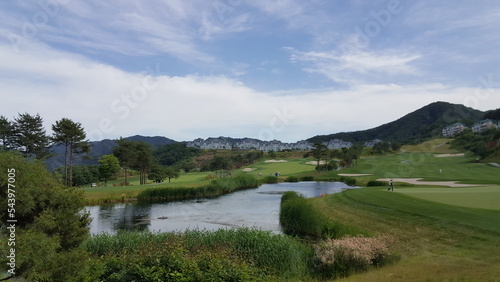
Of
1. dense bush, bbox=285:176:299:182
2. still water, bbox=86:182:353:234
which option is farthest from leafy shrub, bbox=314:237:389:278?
dense bush, bbox=285:176:299:182

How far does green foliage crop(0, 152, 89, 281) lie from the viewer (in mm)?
8500

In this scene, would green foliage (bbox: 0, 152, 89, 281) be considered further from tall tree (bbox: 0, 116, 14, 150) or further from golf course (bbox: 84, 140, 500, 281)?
tall tree (bbox: 0, 116, 14, 150)

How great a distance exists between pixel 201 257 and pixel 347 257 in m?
6.75

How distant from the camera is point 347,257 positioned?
48.2 feet

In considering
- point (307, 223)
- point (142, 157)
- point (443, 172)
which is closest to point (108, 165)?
point (142, 157)

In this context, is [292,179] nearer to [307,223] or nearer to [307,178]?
[307,178]

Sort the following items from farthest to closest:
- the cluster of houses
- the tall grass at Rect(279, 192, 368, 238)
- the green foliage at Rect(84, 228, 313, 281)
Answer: the cluster of houses
the tall grass at Rect(279, 192, 368, 238)
the green foliage at Rect(84, 228, 313, 281)

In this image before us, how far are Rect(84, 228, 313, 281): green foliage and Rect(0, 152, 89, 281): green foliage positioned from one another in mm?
1349

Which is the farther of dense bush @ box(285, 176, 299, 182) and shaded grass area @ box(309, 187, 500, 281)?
dense bush @ box(285, 176, 299, 182)

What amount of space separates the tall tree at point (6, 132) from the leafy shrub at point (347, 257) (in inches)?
2272

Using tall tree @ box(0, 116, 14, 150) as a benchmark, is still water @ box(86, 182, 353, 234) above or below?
below

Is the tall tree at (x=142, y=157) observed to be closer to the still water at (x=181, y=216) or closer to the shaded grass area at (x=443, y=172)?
the still water at (x=181, y=216)

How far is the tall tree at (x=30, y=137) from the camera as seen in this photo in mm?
55625

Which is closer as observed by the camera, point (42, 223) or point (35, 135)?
point (42, 223)
